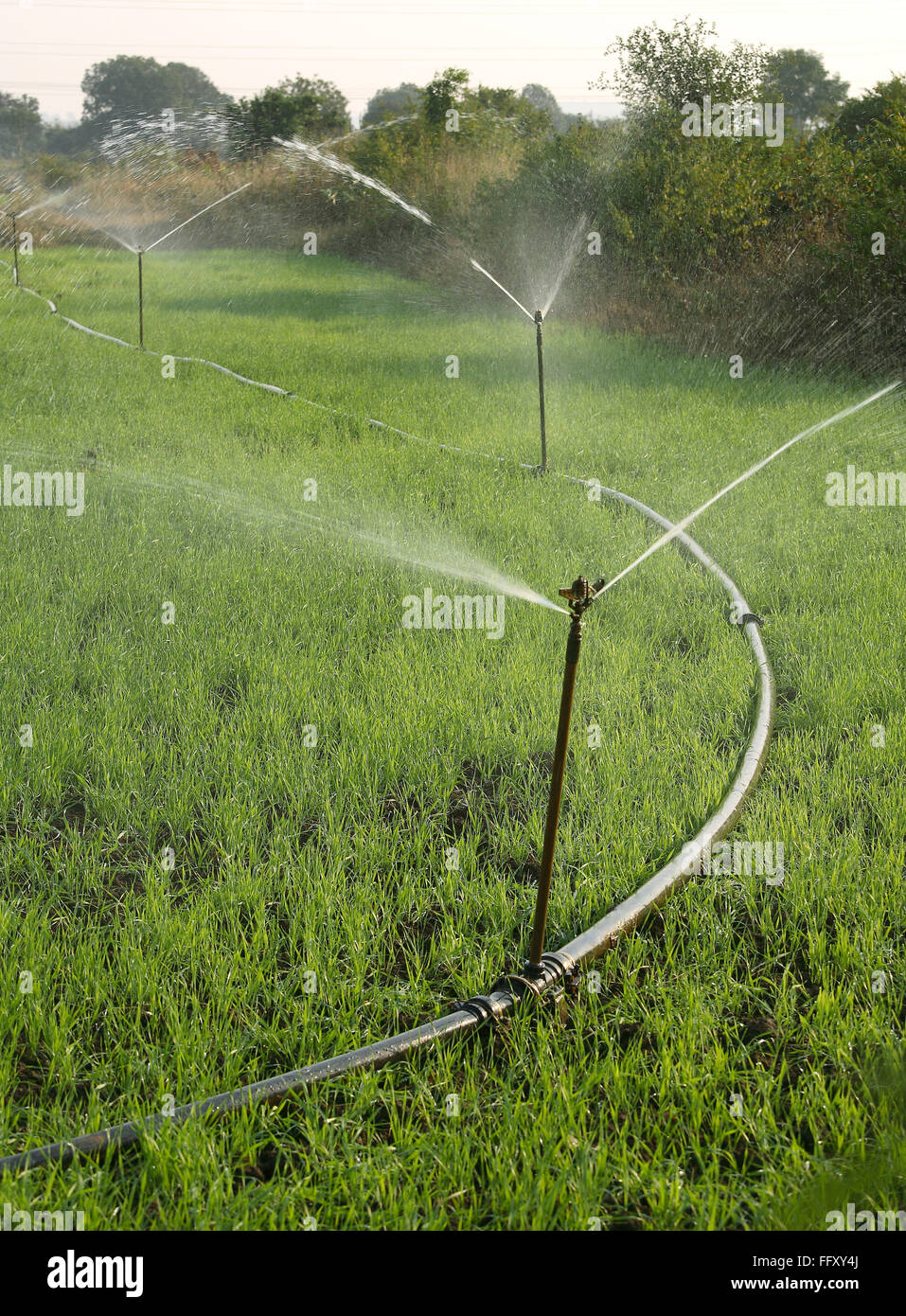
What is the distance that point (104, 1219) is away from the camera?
1.99m

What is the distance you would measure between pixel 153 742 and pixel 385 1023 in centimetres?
169

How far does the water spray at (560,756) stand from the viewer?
2318 mm

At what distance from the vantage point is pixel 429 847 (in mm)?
3346

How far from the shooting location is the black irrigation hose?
2.13m

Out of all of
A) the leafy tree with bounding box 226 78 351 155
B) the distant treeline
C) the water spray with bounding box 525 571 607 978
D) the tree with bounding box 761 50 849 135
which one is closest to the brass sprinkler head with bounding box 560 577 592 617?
the water spray with bounding box 525 571 607 978

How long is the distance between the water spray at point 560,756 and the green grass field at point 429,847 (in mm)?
181

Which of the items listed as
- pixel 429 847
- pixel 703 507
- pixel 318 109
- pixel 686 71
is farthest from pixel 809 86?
pixel 429 847

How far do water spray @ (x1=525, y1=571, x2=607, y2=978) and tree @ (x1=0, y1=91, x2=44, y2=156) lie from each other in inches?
2664

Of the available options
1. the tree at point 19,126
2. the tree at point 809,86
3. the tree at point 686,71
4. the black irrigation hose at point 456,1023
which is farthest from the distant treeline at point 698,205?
the tree at point 19,126

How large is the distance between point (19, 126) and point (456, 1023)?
72.7 meters

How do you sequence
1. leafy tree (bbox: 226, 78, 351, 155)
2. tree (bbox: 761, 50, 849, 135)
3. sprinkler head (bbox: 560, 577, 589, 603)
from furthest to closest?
1. tree (bbox: 761, 50, 849, 135)
2. leafy tree (bbox: 226, 78, 351, 155)
3. sprinkler head (bbox: 560, 577, 589, 603)

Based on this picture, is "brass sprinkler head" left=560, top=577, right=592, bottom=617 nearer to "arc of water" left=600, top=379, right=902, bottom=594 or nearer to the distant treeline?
"arc of water" left=600, top=379, right=902, bottom=594
